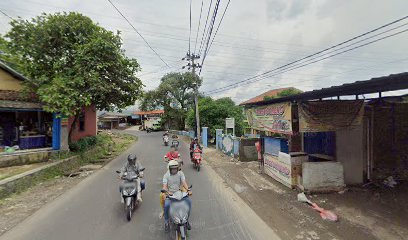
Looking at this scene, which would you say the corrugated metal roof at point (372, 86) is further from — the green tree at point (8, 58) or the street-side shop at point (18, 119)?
the green tree at point (8, 58)

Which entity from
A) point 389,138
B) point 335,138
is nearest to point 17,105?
point 335,138

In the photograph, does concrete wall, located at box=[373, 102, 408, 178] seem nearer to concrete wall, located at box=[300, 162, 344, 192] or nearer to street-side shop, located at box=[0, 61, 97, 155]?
concrete wall, located at box=[300, 162, 344, 192]

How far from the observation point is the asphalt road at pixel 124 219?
4910 millimetres

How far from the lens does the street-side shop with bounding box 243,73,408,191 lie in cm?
771

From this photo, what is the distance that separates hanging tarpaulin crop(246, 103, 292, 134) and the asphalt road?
303 cm

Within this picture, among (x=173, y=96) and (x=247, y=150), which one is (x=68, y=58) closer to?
(x=247, y=150)

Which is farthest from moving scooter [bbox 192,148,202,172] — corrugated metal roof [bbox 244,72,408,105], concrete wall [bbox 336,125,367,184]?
concrete wall [bbox 336,125,367,184]

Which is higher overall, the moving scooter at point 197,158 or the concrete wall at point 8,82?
the concrete wall at point 8,82

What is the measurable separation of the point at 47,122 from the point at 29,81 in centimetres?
397

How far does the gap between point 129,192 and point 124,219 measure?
65 cm

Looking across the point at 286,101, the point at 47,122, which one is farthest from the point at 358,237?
the point at 47,122

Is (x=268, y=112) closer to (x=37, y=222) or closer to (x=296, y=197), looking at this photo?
(x=296, y=197)

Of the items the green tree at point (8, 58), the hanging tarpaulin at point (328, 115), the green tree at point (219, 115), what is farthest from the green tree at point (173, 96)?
the hanging tarpaulin at point (328, 115)

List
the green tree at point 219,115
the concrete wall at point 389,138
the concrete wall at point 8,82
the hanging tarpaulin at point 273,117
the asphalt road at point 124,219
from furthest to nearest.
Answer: the green tree at point 219,115
the concrete wall at point 8,82
the concrete wall at point 389,138
the hanging tarpaulin at point 273,117
the asphalt road at point 124,219
